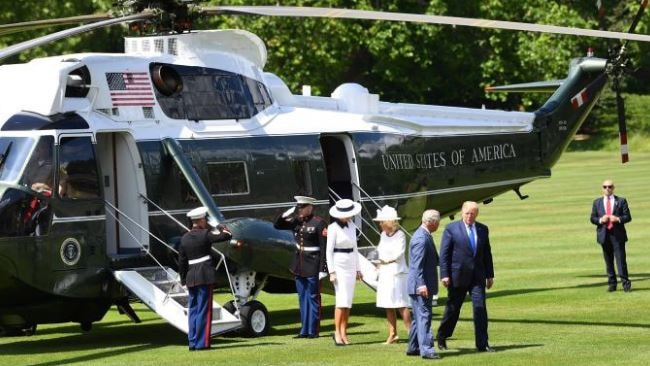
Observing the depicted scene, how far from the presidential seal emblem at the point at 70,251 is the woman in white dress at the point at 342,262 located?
10.0ft

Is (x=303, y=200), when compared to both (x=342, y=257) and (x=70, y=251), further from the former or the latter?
(x=70, y=251)

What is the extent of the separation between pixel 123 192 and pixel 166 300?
1617 millimetres

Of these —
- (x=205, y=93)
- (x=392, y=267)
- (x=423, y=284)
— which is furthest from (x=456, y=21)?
(x=205, y=93)

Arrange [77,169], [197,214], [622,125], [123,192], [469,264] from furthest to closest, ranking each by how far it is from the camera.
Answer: [622,125], [123,192], [77,169], [197,214], [469,264]

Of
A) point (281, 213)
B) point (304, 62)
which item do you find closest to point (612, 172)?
point (304, 62)

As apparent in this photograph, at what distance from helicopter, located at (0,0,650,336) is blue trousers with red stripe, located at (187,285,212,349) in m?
0.34

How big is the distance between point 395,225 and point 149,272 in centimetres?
350

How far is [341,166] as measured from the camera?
2159 centimetres

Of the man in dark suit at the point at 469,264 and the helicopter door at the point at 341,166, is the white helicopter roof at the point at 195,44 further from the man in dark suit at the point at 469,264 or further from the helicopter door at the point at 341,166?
the man in dark suit at the point at 469,264

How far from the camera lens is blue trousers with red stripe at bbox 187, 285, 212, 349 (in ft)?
58.0

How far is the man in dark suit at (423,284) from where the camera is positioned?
16.2 metres

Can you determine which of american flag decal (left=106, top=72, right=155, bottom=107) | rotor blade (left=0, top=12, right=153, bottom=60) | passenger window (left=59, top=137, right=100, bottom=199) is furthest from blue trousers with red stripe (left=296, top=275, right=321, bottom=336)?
rotor blade (left=0, top=12, right=153, bottom=60)

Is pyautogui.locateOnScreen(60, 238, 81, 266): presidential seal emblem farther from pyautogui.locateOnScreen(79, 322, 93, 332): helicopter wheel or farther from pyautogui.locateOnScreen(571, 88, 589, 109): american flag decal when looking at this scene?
pyautogui.locateOnScreen(571, 88, 589, 109): american flag decal

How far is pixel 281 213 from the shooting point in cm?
2023
